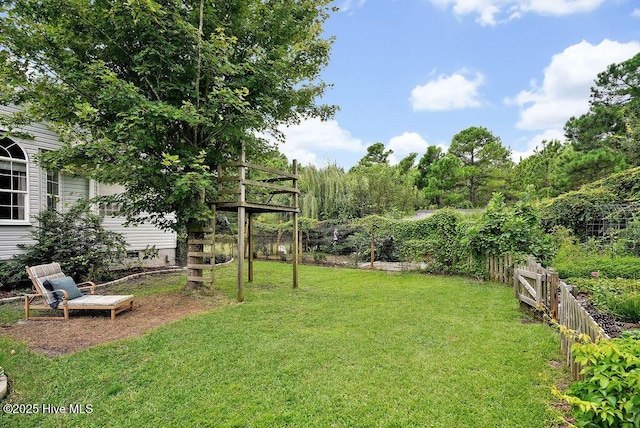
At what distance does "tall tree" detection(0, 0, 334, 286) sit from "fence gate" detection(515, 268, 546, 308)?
558cm

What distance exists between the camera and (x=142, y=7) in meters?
5.21

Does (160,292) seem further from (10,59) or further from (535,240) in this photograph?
(535,240)

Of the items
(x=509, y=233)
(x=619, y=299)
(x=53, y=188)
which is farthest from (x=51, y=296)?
(x=509, y=233)

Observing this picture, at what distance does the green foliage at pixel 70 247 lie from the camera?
25.3ft

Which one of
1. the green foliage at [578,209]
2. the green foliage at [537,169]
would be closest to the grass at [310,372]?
the green foliage at [578,209]

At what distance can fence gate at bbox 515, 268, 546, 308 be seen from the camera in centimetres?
519

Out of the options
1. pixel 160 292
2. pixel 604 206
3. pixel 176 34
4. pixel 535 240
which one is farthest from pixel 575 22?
pixel 160 292

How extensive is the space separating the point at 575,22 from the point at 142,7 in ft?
37.8

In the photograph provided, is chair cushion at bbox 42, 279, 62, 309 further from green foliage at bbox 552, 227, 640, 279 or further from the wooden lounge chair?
green foliage at bbox 552, 227, 640, 279

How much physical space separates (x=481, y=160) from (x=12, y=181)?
2671 cm

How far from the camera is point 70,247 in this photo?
8.20 metres

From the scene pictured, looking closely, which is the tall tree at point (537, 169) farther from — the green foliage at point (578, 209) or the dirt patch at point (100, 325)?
the dirt patch at point (100, 325)

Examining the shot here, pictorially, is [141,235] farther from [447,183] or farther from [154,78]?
[447,183]

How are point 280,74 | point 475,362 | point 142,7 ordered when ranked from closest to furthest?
point 475,362 → point 142,7 → point 280,74
